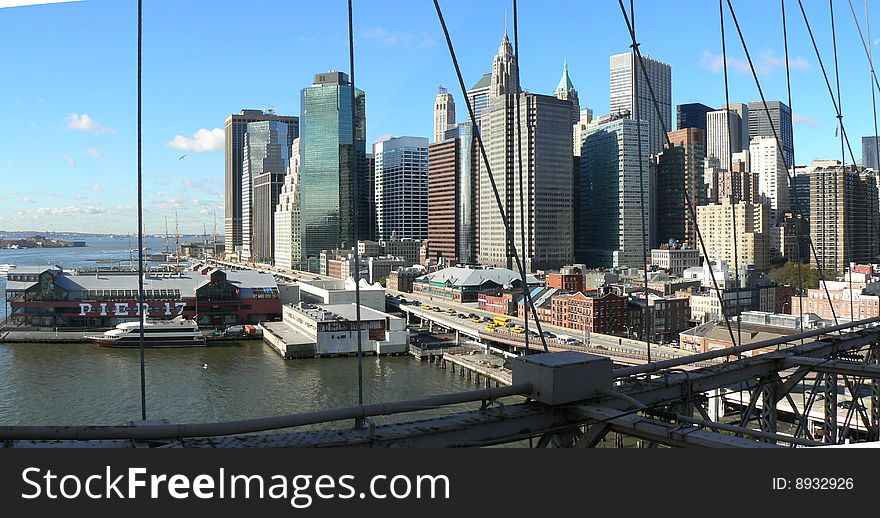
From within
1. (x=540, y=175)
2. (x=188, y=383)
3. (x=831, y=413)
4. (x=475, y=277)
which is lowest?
(x=188, y=383)

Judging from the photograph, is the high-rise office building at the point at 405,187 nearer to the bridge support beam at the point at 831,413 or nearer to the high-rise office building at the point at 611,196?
the high-rise office building at the point at 611,196

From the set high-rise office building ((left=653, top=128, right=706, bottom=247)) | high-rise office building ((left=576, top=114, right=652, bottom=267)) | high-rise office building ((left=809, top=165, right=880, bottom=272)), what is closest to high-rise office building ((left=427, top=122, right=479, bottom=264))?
high-rise office building ((left=576, top=114, right=652, bottom=267))

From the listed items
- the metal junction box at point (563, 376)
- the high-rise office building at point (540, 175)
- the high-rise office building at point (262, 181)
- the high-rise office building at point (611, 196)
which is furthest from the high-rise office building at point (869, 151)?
the metal junction box at point (563, 376)

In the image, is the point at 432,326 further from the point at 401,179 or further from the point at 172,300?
the point at 401,179

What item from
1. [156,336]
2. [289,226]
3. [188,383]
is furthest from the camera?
[289,226]

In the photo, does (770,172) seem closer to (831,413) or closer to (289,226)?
(289,226)

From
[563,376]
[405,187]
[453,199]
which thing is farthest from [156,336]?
[405,187]
